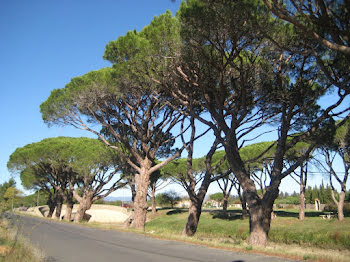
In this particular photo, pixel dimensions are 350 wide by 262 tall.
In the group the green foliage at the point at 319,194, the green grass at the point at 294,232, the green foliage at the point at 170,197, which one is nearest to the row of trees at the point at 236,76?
the green grass at the point at 294,232

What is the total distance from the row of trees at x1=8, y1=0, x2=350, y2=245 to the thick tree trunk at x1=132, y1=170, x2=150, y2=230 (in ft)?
0.18

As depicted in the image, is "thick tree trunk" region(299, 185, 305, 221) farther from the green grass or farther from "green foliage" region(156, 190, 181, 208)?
"green foliage" region(156, 190, 181, 208)

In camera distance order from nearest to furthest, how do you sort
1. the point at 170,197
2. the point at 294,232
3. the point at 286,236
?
the point at 286,236 → the point at 294,232 → the point at 170,197

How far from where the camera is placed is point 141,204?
622 inches

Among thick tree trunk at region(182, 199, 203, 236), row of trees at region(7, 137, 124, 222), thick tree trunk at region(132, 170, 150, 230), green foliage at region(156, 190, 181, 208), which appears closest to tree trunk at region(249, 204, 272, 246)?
thick tree trunk at region(182, 199, 203, 236)

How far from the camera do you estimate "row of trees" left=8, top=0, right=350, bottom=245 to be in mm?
8961

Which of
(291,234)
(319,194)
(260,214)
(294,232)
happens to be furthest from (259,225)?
(319,194)

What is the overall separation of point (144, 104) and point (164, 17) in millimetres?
5672

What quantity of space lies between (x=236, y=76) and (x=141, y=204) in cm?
860

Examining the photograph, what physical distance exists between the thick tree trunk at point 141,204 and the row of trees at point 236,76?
0.06 m

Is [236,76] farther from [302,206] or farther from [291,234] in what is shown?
[302,206]

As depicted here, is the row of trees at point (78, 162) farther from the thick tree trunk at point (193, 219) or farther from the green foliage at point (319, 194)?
the green foliage at point (319, 194)

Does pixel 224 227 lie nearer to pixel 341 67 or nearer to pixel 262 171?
pixel 262 171

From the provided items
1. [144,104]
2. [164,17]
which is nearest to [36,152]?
[144,104]
